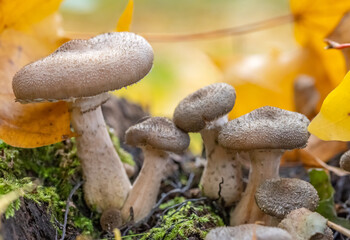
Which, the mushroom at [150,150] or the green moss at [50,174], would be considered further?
the mushroom at [150,150]

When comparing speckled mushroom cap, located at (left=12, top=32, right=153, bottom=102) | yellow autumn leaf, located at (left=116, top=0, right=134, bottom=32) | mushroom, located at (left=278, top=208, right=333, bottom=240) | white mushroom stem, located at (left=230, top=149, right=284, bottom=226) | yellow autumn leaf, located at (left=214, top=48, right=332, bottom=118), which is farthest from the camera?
yellow autumn leaf, located at (left=214, top=48, right=332, bottom=118)

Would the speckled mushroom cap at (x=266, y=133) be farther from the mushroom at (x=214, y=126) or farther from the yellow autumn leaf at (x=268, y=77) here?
the yellow autumn leaf at (x=268, y=77)

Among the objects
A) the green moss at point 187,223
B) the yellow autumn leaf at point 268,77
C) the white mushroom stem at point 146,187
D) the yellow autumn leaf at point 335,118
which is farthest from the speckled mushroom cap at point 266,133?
the yellow autumn leaf at point 268,77

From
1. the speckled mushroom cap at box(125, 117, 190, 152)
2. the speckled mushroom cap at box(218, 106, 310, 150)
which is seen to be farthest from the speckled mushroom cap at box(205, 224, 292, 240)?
the speckled mushroom cap at box(125, 117, 190, 152)

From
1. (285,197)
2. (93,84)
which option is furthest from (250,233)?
(93,84)

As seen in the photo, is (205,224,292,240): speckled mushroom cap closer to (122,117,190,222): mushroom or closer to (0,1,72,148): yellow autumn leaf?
(122,117,190,222): mushroom

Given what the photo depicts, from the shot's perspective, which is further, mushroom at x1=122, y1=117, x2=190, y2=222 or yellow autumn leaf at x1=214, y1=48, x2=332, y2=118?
yellow autumn leaf at x1=214, y1=48, x2=332, y2=118

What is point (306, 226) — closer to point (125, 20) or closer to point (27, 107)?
point (125, 20)
